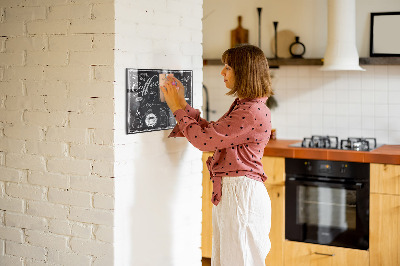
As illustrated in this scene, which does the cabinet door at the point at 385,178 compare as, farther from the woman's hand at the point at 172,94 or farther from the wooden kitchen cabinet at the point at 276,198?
the woman's hand at the point at 172,94

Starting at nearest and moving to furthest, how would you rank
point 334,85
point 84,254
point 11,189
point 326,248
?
1. point 84,254
2. point 11,189
3. point 326,248
4. point 334,85

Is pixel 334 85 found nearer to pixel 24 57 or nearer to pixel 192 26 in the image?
pixel 192 26

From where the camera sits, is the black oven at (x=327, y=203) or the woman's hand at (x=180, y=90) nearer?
the woman's hand at (x=180, y=90)

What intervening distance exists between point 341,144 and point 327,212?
0.50m

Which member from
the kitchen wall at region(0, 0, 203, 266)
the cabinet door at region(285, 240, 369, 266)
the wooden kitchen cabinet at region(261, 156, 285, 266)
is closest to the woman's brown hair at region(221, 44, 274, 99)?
the kitchen wall at region(0, 0, 203, 266)

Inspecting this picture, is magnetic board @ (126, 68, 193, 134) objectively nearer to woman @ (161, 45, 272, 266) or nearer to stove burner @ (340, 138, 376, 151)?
woman @ (161, 45, 272, 266)

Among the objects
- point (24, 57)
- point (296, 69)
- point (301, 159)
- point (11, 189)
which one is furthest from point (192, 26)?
point (296, 69)

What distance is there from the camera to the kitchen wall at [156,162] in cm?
263

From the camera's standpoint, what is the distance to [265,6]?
4.89m

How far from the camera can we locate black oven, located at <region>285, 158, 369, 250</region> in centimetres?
399

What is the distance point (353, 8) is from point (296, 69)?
2.29 feet

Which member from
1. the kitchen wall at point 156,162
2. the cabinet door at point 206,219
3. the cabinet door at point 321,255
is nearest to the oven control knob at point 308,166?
the cabinet door at point 321,255

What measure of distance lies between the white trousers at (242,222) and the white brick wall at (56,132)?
0.53m

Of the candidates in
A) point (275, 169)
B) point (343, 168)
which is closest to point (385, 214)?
point (343, 168)
